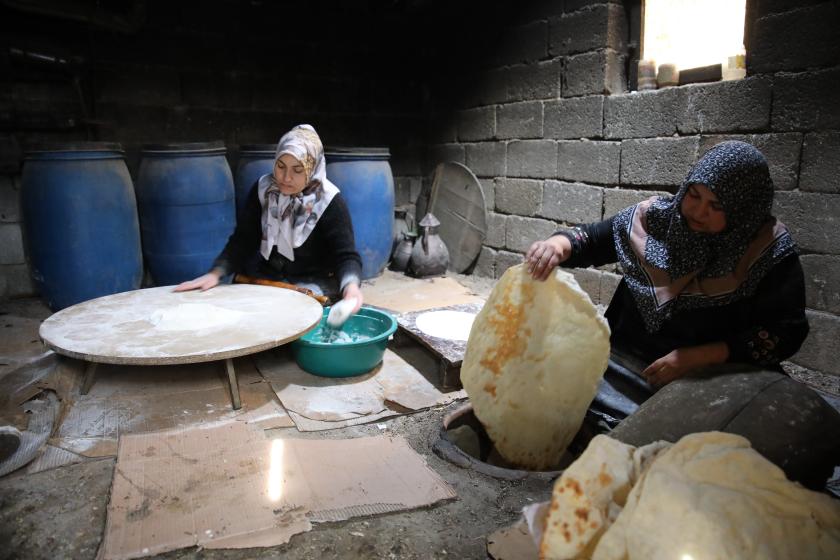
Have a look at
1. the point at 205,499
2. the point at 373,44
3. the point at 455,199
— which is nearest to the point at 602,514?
the point at 205,499

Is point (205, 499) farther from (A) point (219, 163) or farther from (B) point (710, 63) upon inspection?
(B) point (710, 63)

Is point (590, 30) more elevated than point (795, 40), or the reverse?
point (590, 30)

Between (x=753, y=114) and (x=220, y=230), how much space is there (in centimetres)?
304

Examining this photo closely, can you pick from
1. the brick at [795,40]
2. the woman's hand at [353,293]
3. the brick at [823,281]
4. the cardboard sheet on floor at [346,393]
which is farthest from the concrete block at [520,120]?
the cardboard sheet on floor at [346,393]

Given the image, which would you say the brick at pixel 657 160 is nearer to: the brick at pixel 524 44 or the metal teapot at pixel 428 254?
the brick at pixel 524 44

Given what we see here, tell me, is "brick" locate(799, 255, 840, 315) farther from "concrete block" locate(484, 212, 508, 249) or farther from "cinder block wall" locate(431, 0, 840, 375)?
"concrete block" locate(484, 212, 508, 249)

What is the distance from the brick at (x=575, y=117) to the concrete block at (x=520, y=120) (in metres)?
0.07

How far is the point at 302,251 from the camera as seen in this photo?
2936 mm

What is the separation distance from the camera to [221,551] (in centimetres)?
138

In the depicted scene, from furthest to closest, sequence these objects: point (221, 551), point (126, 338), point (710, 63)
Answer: point (710, 63) < point (126, 338) < point (221, 551)

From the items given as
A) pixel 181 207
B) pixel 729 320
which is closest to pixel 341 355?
pixel 729 320

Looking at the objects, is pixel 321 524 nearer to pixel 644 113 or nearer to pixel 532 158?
pixel 644 113

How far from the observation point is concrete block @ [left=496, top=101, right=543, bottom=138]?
3850 millimetres

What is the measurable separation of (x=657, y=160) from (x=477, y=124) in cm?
165
